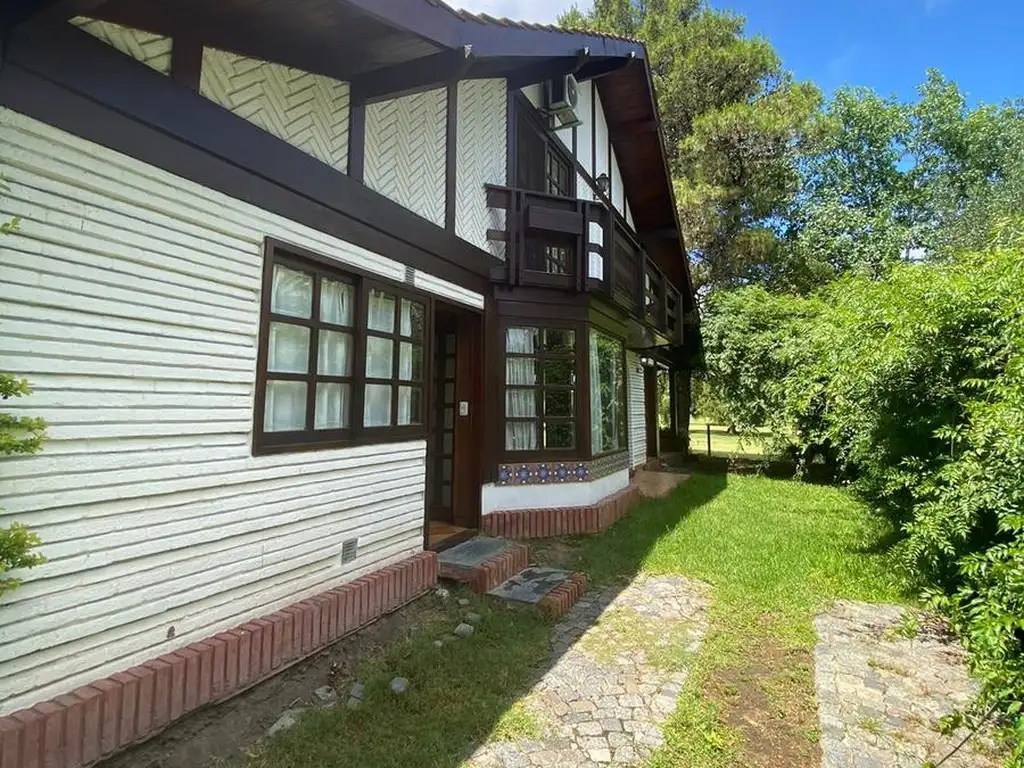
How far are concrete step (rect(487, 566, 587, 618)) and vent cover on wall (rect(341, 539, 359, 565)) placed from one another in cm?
130

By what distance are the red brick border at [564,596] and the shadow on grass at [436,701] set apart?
4.7 inches

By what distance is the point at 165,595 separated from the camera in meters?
2.83

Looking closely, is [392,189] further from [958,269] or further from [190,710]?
[958,269]

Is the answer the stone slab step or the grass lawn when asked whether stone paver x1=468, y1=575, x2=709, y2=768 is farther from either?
the stone slab step

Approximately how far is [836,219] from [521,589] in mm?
21832

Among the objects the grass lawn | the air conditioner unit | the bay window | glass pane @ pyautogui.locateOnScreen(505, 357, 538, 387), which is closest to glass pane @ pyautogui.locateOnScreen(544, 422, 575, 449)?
the bay window

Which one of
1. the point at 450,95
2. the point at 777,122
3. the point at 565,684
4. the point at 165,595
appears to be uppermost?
the point at 777,122

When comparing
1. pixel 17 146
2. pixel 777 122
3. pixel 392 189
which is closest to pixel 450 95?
pixel 392 189

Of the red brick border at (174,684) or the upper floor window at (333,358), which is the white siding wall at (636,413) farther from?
the red brick border at (174,684)

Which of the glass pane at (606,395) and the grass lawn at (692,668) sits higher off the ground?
the glass pane at (606,395)

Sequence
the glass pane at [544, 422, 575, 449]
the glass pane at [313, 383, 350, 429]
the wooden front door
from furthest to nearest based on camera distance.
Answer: the glass pane at [544, 422, 575, 449], the wooden front door, the glass pane at [313, 383, 350, 429]

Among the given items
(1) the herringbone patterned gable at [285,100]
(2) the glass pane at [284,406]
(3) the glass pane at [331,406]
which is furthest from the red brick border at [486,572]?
(1) the herringbone patterned gable at [285,100]

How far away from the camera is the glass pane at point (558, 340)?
7.11 meters

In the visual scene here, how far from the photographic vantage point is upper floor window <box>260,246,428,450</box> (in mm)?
3596
